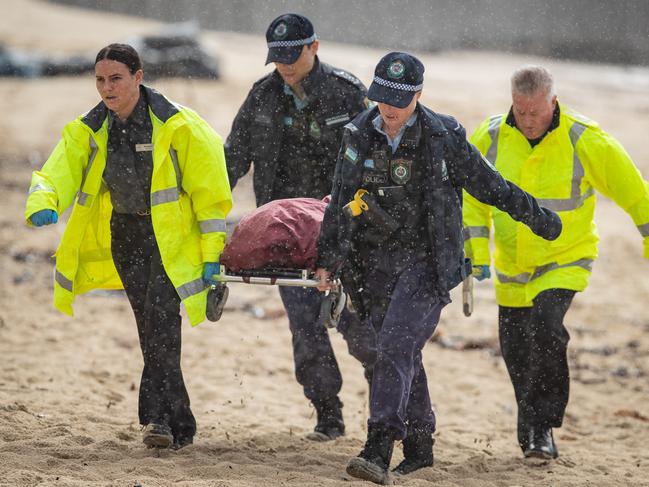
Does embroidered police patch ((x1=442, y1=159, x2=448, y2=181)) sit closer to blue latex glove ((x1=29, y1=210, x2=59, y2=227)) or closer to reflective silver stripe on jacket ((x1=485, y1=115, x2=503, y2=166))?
reflective silver stripe on jacket ((x1=485, y1=115, x2=503, y2=166))

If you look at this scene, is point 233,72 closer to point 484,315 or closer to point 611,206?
point 611,206

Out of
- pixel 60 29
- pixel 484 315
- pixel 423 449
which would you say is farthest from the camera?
pixel 60 29

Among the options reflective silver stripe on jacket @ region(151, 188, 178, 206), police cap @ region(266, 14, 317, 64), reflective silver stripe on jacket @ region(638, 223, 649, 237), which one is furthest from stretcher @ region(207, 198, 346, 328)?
reflective silver stripe on jacket @ region(638, 223, 649, 237)

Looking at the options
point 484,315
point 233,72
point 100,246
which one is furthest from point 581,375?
point 233,72

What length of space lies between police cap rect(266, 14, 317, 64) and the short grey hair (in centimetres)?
122

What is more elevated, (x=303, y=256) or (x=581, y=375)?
(x=303, y=256)

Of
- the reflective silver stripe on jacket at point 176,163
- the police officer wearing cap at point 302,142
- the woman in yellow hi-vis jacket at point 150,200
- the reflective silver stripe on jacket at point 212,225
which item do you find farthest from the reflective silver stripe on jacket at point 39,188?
the police officer wearing cap at point 302,142

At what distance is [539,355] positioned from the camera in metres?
6.56

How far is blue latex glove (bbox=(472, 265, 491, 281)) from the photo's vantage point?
21.1 ft

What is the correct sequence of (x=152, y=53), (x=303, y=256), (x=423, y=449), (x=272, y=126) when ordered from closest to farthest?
1. (x=303, y=256)
2. (x=423, y=449)
3. (x=272, y=126)
4. (x=152, y=53)

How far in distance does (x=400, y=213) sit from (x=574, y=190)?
139 cm

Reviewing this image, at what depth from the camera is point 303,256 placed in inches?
222

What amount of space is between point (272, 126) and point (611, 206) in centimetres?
1062

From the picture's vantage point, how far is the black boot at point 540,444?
6.64 meters
